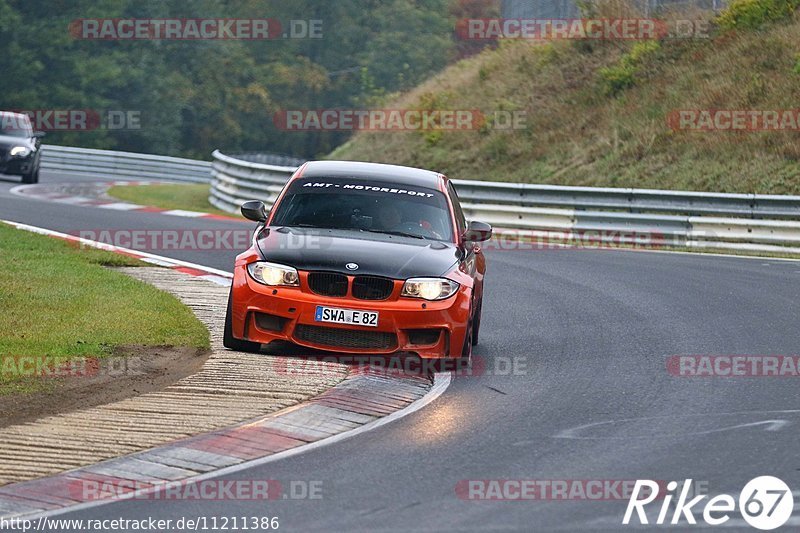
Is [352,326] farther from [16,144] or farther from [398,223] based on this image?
[16,144]

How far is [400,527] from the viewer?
6234 millimetres

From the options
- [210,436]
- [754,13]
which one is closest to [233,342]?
[210,436]

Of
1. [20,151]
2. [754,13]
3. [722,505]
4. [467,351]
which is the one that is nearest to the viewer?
[722,505]

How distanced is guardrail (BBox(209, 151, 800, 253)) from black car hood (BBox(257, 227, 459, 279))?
494 inches

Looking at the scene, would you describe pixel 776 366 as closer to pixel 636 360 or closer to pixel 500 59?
pixel 636 360

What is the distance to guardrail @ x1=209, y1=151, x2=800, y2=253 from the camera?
2292 centimetres

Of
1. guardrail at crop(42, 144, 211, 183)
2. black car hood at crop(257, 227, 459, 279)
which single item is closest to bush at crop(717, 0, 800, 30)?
guardrail at crop(42, 144, 211, 183)

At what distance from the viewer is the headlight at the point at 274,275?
35.0 ft

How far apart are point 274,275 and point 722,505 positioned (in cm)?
486

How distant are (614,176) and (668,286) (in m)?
12.6

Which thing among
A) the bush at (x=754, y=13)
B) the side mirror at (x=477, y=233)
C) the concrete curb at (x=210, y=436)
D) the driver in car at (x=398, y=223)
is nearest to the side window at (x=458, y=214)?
the side mirror at (x=477, y=233)

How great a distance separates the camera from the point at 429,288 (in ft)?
35.1

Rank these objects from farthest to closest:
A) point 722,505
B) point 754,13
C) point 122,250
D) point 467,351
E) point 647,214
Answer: point 754,13, point 647,214, point 122,250, point 467,351, point 722,505

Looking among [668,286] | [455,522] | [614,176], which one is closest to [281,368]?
[455,522]
